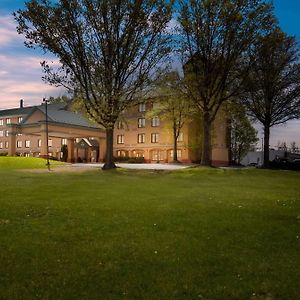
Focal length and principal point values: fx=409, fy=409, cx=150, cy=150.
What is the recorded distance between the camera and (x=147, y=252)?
7.75 meters

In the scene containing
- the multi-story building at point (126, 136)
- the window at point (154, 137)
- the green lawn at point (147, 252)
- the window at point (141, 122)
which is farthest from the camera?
the window at point (141, 122)

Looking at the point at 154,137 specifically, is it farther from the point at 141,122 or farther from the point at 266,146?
the point at 266,146

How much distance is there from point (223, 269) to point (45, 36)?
3268 cm

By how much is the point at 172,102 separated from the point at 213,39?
63.5 ft

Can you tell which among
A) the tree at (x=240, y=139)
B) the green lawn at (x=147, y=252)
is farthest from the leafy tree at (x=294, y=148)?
the green lawn at (x=147, y=252)

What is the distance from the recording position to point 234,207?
1339cm

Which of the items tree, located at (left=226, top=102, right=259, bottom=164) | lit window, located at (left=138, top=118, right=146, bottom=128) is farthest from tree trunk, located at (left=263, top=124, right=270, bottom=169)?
lit window, located at (left=138, top=118, right=146, bottom=128)

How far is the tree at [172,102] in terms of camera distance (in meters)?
42.5

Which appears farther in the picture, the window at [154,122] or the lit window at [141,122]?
the lit window at [141,122]

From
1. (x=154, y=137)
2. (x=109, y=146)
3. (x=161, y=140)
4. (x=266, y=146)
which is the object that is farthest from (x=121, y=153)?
(x=109, y=146)

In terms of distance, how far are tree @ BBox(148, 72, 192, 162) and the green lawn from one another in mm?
30077

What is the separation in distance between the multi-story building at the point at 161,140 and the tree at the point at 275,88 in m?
15.3

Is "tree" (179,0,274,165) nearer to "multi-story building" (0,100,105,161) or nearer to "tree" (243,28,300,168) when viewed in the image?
"tree" (243,28,300,168)

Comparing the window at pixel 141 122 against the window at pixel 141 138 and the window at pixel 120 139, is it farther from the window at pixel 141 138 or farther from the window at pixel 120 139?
the window at pixel 120 139
